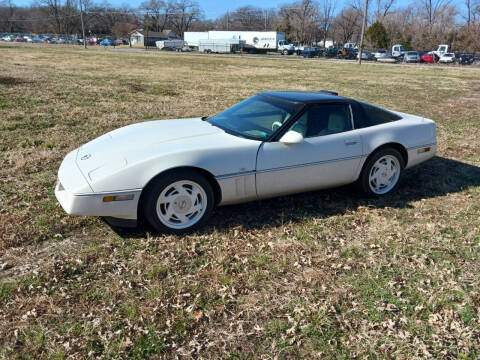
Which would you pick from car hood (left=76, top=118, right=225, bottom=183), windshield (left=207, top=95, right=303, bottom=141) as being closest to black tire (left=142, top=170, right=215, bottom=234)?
car hood (left=76, top=118, right=225, bottom=183)

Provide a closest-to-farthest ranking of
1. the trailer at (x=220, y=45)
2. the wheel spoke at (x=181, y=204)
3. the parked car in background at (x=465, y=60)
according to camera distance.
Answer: the wheel spoke at (x=181, y=204) < the parked car in background at (x=465, y=60) < the trailer at (x=220, y=45)

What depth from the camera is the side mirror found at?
4100mm

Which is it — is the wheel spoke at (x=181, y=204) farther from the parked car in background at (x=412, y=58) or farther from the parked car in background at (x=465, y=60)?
the parked car in background at (x=465, y=60)

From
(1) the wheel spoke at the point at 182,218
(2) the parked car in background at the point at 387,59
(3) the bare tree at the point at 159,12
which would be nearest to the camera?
(1) the wheel spoke at the point at 182,218

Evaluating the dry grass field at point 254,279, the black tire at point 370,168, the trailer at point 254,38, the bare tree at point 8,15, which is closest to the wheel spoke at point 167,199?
the dry grass field at point 254,279

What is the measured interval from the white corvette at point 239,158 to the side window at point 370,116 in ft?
0.05

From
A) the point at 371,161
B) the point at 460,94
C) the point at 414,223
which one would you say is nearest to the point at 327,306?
the point at 414,223

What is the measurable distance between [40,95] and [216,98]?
503cm

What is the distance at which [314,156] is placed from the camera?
14.3 feet

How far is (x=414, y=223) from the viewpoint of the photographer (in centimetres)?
440

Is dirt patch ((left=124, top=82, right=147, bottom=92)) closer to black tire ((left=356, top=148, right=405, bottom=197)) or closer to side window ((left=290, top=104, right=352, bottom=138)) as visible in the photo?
side window ((left=290, top=104, right=352, bottom=138))

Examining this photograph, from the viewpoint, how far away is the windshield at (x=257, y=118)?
4.33 meters

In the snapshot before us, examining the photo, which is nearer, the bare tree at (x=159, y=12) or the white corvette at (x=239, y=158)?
the white corvette at (x=239, y=158)

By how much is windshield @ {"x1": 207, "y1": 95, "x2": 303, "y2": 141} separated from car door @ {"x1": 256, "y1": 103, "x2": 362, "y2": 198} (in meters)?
0.17
